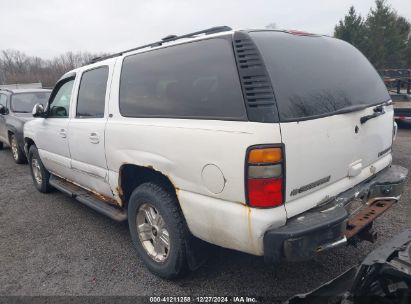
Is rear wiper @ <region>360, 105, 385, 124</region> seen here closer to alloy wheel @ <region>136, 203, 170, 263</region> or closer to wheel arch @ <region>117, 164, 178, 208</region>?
wheel arch @ <region>117, 164, 178, 208</region>

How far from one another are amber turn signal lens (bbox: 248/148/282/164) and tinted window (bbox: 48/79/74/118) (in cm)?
280

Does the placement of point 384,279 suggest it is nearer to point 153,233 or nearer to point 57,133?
point 153,233

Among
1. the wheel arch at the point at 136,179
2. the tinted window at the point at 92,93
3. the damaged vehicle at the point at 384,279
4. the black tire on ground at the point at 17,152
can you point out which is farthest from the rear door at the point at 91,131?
the black tire on ground at the point at 17,152

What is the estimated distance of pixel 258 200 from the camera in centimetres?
199

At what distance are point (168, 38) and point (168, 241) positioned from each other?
5.69ft

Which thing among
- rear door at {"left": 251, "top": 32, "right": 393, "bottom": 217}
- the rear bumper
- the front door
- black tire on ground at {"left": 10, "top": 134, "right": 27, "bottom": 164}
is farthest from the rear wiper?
black tire on ground at {"left": 10, "top": 134, "right": 27, "bottom": 164}

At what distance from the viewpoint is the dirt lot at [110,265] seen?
2719 millimetres

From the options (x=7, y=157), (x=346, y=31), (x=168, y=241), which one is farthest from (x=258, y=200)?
(x=346, y=31)

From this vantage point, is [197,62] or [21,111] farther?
[21,111]

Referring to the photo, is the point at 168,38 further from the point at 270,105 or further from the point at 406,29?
the point at 406,29

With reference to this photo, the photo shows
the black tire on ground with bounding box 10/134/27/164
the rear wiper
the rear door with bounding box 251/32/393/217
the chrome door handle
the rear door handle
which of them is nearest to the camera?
the rear door with bounding box 251/32/393/217

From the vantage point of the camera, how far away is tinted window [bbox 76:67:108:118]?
130 inches

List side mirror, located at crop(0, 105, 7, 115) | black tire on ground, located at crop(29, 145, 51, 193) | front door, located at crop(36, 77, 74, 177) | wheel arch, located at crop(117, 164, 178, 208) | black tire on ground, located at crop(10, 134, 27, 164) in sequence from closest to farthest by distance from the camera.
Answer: wheel arch, located at crop(117, 164, 178, 208) → front door, located at crop(36, 77, 74, 177) → black tire on ground, located at crop(29, 145, 51, 193) → black tire on ground, located at crop(10, 134, 27, 164) → side mirror, located at crop(0, 105, 7, 115)

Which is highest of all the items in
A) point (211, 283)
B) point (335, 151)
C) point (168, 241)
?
point (335, 151)
